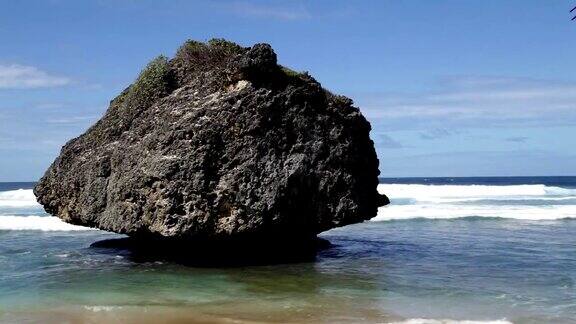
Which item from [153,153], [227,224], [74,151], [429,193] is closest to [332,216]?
[227,224]

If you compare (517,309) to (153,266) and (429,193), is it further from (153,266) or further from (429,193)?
(429,193)

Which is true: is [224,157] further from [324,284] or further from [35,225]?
[35,225]

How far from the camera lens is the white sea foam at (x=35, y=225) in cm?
2253

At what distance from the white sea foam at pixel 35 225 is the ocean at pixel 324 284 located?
2920mm

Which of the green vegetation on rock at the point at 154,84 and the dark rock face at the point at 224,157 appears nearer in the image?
the dark rock face at the point at 224,157

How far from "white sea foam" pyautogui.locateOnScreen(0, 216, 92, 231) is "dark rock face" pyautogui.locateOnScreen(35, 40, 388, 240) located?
306 inches

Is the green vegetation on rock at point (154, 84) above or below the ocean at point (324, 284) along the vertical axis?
above

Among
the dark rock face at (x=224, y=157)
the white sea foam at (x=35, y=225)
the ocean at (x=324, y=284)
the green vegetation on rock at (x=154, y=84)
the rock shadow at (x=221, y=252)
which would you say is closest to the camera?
the ocean at (x=324, y=284)

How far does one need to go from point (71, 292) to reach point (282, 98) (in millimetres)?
6069

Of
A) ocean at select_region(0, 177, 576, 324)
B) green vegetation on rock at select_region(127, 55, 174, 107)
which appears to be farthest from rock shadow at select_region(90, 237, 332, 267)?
green vegetation on rock at select_region(127, 55, 174, 107)

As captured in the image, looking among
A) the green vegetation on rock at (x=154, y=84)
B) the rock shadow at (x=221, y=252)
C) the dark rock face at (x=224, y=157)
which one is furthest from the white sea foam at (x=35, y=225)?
the green vegetation on rock at (x=154, y=84)

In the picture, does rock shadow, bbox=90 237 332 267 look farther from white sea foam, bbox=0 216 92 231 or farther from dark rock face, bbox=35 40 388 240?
white sea foam, bbox=0 216 92 231

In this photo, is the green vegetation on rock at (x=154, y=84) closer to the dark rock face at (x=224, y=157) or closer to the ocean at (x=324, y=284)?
the dark rock face at (x=224, y=157)

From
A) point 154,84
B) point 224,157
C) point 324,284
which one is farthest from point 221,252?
point 154,84
